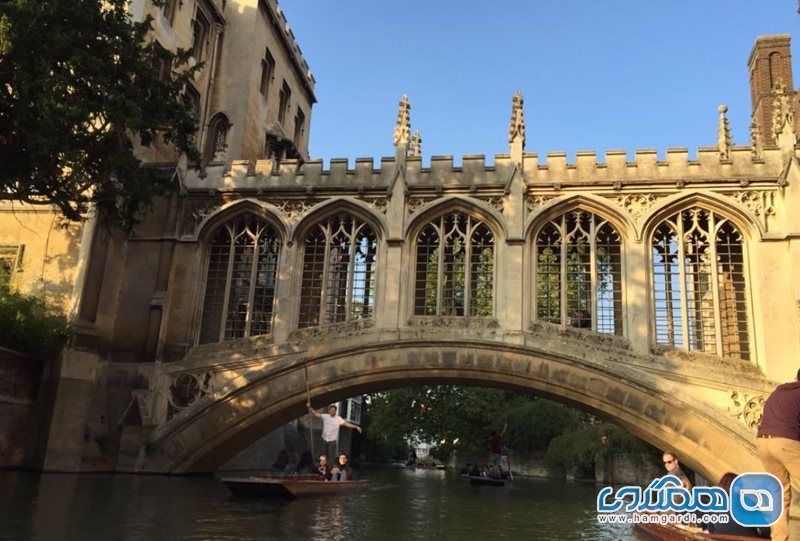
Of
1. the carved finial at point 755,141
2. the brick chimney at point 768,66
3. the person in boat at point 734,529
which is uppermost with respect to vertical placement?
the brick chimney at point 768,66

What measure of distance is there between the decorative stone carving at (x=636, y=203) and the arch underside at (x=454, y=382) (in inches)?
151

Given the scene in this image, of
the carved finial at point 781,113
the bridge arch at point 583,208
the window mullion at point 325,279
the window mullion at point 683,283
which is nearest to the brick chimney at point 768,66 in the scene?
the carved finial at point 781,113

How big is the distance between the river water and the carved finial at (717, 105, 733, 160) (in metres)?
9.34

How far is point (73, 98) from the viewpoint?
1316cm

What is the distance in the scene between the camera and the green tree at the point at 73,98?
12648 mm

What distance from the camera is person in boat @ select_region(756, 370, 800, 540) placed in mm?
6531

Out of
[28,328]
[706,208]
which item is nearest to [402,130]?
[706,208]

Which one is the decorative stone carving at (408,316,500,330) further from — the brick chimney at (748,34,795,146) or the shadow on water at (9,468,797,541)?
the brick chimney at (748,34,795,146)

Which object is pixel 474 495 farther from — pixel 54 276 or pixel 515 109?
pixel 54 276

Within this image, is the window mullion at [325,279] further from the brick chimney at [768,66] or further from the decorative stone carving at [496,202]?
the brick chimney at [768,66]

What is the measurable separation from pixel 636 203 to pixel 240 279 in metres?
10.8

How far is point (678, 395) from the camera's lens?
609 inches

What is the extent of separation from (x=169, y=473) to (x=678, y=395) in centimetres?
1256

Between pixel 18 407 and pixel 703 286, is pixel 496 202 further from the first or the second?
pixel 18 407
